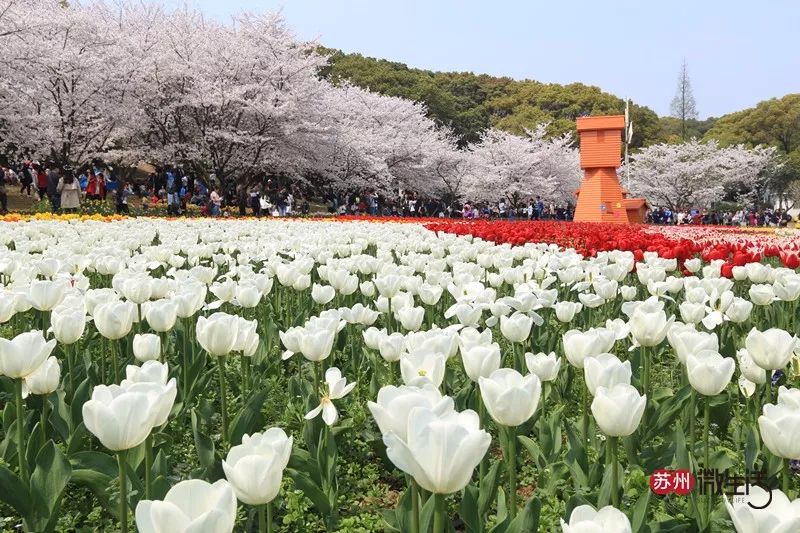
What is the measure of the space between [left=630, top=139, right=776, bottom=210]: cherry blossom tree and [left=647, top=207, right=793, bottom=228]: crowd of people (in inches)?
49.8

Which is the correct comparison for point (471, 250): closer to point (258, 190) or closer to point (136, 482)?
point (136, 482)

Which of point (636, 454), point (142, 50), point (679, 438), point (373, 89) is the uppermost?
point (373, 89)

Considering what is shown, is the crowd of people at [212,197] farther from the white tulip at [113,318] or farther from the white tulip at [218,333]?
the white tulip at [218,333]

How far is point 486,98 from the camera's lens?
72375 millimetres

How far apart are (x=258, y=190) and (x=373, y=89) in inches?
1186

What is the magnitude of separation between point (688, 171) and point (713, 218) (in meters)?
3.76

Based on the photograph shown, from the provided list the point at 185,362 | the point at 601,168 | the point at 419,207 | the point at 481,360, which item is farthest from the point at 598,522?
the point at 419,207

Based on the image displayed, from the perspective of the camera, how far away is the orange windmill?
2548 cm

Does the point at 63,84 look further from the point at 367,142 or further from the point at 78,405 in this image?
the point at 78,405

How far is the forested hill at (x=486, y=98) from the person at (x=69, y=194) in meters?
35.2

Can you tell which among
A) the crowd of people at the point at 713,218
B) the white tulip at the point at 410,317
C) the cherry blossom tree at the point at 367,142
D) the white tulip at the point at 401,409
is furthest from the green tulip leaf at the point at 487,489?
the crowd of people at the point at 713,218

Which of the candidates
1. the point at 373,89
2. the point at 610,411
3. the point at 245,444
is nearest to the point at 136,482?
the point at 245,444

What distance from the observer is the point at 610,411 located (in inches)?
67.7

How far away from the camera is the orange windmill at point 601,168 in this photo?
2548 centimetres
